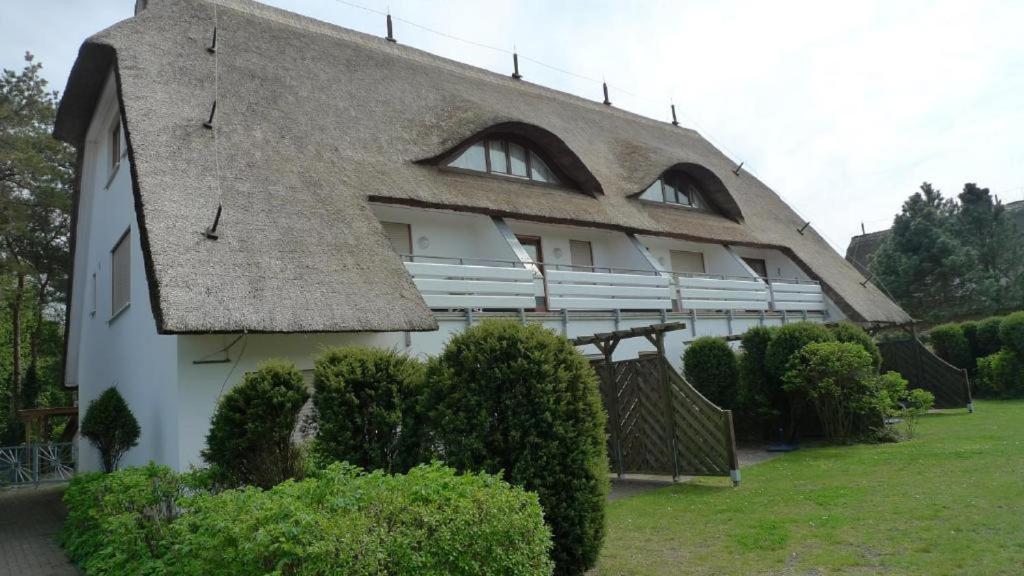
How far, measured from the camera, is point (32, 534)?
452 inches

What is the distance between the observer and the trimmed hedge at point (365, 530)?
4023 millimetres

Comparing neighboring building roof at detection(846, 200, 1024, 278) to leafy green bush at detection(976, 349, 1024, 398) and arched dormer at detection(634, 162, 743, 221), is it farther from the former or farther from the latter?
arched dormer at detection(634, 162, 743, 221)

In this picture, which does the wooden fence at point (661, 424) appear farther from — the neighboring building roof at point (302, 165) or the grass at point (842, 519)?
the neighboring building roof at point (302, 165)

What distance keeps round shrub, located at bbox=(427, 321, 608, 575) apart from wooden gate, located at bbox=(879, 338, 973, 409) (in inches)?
646

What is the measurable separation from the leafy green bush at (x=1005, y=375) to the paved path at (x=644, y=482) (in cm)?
1313

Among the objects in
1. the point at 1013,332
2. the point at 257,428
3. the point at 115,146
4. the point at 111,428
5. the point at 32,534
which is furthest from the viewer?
the point at 1013,332

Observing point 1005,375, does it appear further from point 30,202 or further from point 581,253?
point 30,202

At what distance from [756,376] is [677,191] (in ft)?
27.9

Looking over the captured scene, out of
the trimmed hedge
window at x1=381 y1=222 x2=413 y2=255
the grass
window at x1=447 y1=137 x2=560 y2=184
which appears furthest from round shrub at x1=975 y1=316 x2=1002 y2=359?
the trimmed hedge

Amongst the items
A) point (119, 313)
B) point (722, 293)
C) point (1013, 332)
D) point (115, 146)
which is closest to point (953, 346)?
point (1013, 332)

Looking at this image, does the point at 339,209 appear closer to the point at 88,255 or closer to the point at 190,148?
the point at 190,148

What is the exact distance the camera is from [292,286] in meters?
9.30

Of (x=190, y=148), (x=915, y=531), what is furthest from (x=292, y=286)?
(x=915, y=531)

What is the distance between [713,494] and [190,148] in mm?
9629
